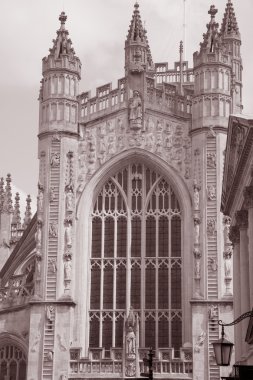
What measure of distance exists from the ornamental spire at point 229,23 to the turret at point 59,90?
11285 millimetres

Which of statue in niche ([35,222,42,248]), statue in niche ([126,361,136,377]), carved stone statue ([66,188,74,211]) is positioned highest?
carved stone statue ([66,188,74,211])

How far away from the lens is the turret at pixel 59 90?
40844 mm

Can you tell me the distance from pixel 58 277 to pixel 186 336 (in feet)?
19.9

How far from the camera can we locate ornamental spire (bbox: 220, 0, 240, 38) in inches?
1948

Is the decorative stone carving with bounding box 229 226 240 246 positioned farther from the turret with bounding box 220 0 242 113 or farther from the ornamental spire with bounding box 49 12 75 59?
the turret with bounding box 220 0 242 113

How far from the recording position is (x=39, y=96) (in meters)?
41.9

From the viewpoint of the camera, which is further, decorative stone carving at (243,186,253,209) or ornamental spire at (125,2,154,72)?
ornamental spire at (125,2,154,72)

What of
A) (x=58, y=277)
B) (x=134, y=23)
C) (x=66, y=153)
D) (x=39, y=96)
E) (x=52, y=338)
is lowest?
(x=52, y=338)

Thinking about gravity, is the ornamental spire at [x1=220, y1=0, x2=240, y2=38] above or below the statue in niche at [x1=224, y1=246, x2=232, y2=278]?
above

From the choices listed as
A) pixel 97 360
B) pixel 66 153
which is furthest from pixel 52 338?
pixel 66 153

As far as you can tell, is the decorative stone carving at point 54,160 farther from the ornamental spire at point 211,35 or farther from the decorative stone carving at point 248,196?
the decorative stone carving at point 248,196

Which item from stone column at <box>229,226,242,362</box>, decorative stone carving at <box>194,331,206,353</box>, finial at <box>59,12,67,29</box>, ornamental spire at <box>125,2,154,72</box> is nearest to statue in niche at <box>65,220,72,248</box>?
decorative stone carving at <box>194,331,206,353</box>

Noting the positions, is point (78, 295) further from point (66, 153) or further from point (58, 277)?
point (66, 153)

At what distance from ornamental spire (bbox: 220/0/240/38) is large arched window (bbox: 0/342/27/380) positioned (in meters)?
20.9
